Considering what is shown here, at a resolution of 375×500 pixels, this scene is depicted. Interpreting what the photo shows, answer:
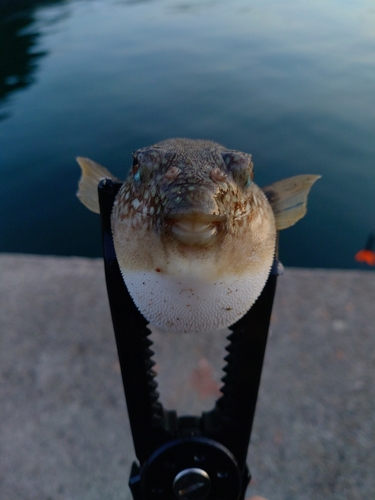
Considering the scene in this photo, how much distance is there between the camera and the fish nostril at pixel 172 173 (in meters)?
0.43

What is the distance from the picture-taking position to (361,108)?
3.85 m

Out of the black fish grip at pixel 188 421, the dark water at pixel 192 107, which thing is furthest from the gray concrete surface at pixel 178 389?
the dark water at pixel 192 107

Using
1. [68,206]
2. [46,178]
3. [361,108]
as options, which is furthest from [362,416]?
[361,108]

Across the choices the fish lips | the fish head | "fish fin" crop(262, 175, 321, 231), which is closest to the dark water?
"fish fin" crop(262, 175, 321, 231)

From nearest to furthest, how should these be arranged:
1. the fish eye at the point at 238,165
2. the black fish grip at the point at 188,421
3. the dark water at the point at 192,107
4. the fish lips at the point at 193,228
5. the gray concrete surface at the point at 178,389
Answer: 1. the fish lips at the point at 193,228
2. the fish eye at the point at 238,165
3. the black fish grip at the point at 188,421
4. the gray concrete surface at the point at 178,389
5. the dark water at the point at 192,107

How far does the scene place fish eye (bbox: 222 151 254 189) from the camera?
48 centimetres

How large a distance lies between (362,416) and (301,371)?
25 centimetres

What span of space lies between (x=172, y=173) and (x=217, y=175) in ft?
0.16

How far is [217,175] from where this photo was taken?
0.43 m

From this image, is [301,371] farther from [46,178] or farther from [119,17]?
[119,17]

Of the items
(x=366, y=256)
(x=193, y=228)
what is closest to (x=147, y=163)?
(x=193, y=228)

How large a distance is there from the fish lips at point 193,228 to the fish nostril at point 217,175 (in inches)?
2.4

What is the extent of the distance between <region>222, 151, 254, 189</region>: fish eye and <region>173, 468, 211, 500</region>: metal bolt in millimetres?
489

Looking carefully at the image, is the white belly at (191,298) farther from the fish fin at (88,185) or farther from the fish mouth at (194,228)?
the fish fin at (88,185)
